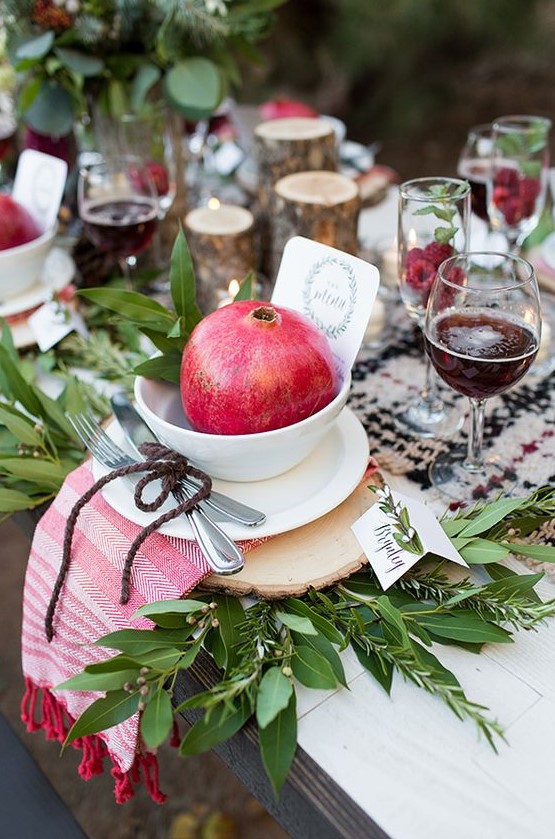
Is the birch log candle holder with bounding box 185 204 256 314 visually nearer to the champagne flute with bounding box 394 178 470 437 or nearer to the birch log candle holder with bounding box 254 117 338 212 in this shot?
the birch log candle holder with bounding box 254 117 338 212

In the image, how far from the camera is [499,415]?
99 cm

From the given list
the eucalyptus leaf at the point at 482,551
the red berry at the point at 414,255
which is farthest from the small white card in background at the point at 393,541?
the red berry at the point at 414,255

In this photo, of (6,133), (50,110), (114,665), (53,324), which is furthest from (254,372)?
(6,133)

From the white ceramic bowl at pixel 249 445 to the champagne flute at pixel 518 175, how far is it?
56cm

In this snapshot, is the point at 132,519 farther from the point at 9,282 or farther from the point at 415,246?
the point at 9,282

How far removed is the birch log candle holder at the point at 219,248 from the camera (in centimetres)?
123

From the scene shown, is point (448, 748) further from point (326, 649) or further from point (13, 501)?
point (13, 501)

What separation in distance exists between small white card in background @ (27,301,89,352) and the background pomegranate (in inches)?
4.9

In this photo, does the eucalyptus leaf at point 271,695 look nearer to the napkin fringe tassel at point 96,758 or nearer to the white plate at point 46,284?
the napkin fringe tassel at point 96,758

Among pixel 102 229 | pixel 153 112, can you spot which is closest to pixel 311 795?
pixel 102 229

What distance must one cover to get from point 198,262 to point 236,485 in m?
0.61

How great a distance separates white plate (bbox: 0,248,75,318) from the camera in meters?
1.18

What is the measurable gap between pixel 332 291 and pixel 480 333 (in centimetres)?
16

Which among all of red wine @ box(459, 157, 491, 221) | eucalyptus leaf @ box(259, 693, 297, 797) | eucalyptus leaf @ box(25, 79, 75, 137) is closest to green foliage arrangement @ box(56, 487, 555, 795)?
eucalyptus leaf @ box(259, 693, 297, 797)
